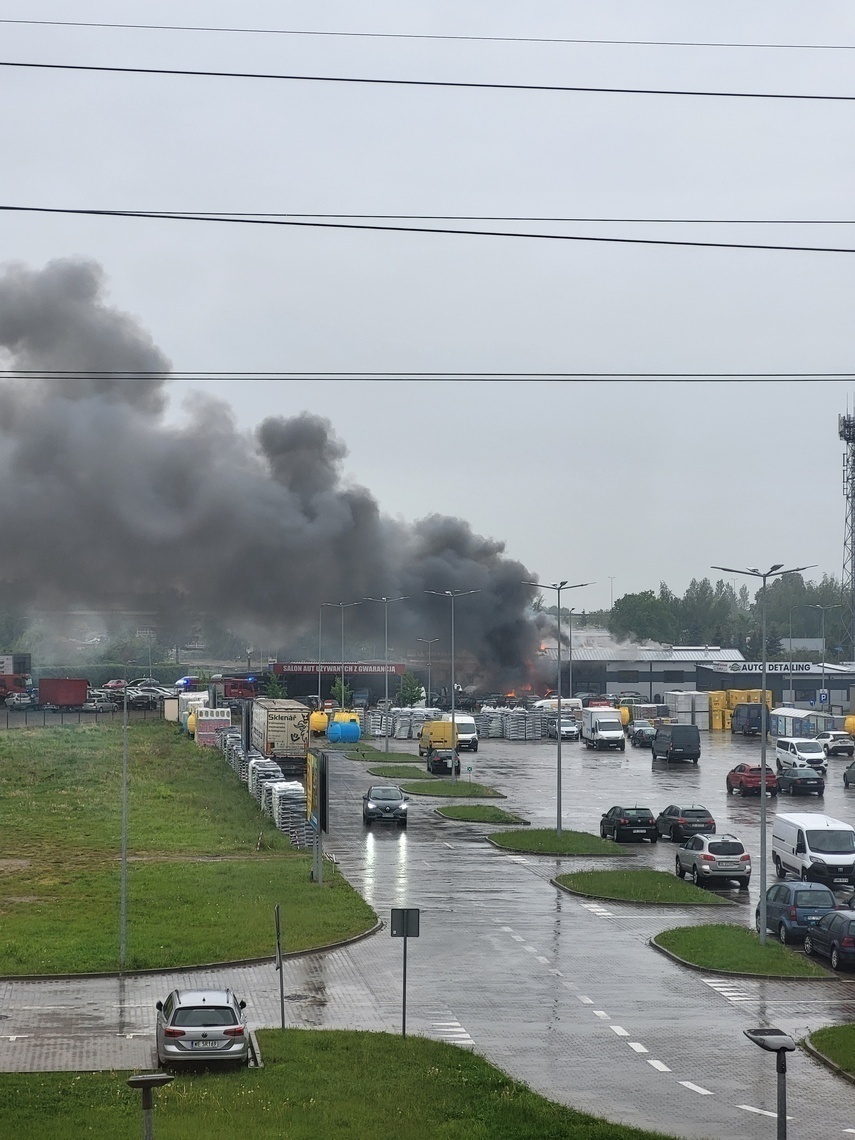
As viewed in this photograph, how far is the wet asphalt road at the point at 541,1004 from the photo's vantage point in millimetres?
17500

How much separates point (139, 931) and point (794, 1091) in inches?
554

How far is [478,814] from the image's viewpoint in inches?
1855

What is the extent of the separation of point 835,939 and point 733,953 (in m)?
1.94

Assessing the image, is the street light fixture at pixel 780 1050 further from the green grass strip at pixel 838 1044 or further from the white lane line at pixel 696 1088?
the green grass strip at pixel 838 1044

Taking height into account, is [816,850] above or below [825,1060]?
above

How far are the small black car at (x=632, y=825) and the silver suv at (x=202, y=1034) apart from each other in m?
24.8

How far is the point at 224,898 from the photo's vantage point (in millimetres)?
30344

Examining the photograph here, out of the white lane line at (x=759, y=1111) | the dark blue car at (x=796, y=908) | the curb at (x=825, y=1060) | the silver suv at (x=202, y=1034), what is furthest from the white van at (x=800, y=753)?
the silver suv at (x=202, y=1034)

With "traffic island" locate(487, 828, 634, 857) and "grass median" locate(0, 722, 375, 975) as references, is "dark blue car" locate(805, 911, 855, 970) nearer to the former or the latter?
"grass median" locate(0, 722, 375, 975)

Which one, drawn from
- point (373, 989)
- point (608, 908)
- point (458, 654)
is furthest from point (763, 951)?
point (458, 654)

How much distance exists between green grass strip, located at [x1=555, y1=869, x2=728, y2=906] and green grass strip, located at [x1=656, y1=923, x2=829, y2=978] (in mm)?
3615

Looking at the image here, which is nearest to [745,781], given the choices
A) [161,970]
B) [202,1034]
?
[161,970]

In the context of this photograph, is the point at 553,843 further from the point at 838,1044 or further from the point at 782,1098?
the point at 782,1098

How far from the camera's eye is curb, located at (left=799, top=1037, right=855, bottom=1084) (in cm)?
1830
